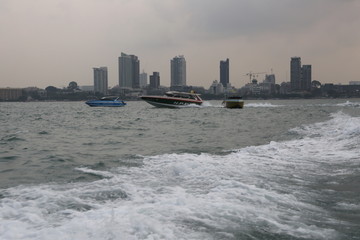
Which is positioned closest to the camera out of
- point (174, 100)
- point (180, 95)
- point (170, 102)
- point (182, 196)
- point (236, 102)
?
point (182, 196)

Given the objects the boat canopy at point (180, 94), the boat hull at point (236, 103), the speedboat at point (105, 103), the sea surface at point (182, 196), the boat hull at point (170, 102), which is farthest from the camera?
the speedboat at point (105, 103)

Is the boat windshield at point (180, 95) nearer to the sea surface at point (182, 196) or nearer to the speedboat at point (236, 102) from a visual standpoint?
the speedboat at point (236, 102)

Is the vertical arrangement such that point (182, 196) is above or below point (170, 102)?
below

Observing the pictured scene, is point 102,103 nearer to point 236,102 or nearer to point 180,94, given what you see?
point 180,94

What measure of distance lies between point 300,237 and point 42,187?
507cm

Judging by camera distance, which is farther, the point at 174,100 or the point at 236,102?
the point at 236,102

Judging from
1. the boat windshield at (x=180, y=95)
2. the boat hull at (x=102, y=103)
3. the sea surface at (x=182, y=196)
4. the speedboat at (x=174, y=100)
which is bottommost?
the sea surface at (x=182, y=196)

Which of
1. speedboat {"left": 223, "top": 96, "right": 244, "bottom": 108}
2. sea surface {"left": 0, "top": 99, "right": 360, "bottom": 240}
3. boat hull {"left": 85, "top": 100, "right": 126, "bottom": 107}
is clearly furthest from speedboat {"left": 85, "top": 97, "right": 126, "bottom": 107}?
sea surface {"left": 0, "top": 99, "right": 360, "bottom": 240}

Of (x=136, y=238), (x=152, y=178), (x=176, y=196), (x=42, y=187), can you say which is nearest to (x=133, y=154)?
(x=152, y=178)

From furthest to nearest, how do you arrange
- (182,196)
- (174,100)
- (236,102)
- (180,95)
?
(180,95) < (236,102) < (174,100) < (182,196)

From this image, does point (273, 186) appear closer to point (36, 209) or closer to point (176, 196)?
point (176, 196)

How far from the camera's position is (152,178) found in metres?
7.85

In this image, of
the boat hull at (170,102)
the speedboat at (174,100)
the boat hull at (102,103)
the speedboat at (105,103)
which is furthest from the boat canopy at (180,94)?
the boat hull at (102,103)

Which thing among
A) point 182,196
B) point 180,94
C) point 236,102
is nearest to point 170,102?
point 180,94
